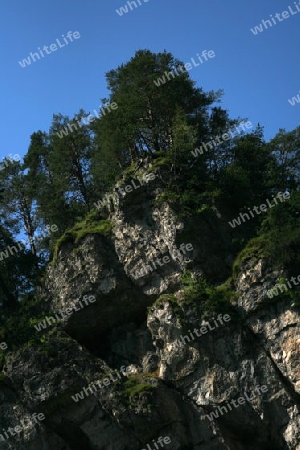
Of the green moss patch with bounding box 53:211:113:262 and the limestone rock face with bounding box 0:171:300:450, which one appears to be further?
the green moss patch with bounding box 53:211:113:262

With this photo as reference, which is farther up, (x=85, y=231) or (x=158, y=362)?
(x=85, y=231)

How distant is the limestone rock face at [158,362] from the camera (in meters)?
24.9

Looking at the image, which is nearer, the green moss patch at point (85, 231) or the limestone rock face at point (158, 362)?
the limestone rock face at point (158, 362)

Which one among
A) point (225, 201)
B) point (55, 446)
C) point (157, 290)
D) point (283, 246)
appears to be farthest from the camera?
point (225, 201)

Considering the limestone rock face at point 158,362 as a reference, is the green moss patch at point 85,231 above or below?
above

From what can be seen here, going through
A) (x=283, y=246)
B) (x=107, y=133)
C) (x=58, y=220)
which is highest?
(x=107, y=133)

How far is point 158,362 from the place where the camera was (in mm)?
28016

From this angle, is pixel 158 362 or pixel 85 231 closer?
pixel 158 362

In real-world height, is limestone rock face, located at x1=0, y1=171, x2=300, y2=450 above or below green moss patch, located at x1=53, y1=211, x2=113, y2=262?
below

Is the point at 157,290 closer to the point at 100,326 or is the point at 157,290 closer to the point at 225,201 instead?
the point at 100,326

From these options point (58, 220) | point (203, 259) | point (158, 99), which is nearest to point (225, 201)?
point (203, 259)

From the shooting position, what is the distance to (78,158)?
132ft

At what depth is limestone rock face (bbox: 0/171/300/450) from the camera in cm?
2491

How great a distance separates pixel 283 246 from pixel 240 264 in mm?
2485
